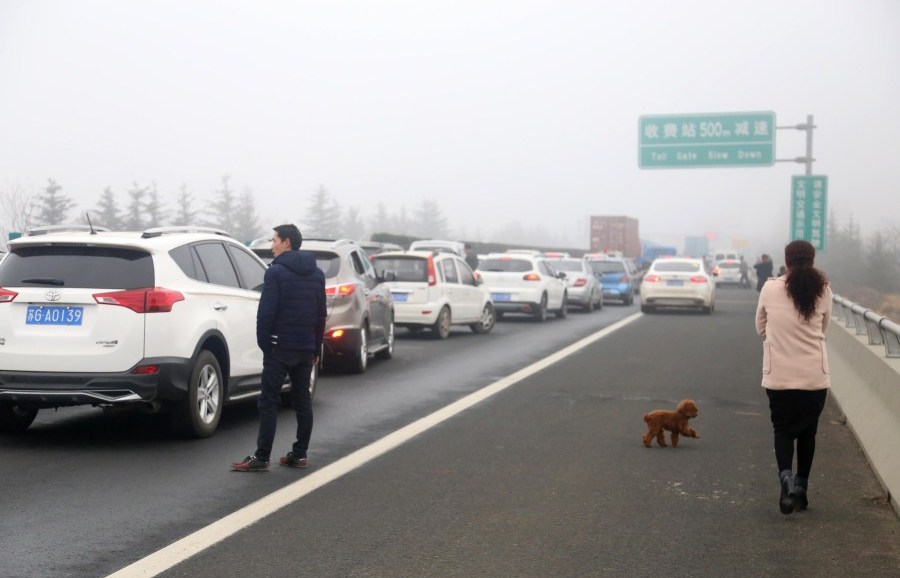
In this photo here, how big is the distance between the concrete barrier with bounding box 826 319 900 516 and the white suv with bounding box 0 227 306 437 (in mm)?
5186

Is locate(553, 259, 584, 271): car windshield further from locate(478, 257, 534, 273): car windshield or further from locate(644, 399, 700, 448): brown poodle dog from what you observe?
locate(644, 399, 700, 448): brown poodle dog

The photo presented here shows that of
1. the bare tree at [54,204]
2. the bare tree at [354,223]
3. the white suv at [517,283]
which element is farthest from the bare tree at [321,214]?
the white suv at [517,283]

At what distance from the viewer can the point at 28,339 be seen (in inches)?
346

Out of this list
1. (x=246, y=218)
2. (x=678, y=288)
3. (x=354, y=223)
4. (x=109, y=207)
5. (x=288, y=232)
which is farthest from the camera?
(x=354, y=223)

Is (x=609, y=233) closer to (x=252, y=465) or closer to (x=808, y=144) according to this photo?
(x=808, y=144)

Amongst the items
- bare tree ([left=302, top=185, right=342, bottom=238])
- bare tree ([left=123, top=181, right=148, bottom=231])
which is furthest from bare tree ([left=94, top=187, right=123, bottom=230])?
bare tree ([left=302, top=185, right=342, bottom=238])

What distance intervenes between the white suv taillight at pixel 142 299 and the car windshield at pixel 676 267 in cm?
2501

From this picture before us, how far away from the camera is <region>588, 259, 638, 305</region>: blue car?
128ft

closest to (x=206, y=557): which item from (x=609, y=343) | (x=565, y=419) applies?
(x=565, y=419)

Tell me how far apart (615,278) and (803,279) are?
32.4 meters

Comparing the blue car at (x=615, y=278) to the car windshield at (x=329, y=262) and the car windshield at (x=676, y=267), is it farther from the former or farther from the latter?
the car windshield at (x=329, y=262)

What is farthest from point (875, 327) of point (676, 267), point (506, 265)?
point (676, 267)

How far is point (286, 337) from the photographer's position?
8117mm

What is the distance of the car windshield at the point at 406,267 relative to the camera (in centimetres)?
2083
